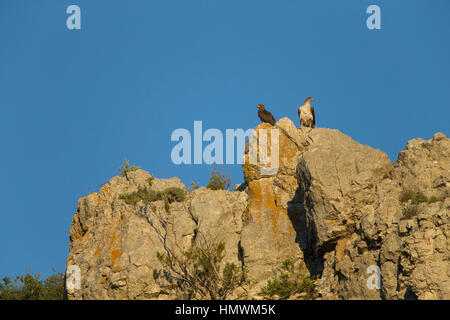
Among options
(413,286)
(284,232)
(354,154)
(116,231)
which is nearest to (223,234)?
(284,232)

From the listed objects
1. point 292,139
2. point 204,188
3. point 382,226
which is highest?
point 292,139

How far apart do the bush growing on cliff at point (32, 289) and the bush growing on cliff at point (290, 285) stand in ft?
37.8

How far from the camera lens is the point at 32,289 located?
103ft

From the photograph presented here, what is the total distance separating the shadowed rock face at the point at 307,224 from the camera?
2103cm

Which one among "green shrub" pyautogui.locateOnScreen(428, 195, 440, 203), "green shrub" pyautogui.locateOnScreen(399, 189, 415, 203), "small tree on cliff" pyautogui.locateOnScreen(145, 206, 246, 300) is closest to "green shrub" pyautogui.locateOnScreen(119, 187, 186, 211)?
"small tree on cliff" pyautogui.locateOnScreen(145, 206, 246, 300)

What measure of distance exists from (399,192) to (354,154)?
2.50 m

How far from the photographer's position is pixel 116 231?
2817 centimetres

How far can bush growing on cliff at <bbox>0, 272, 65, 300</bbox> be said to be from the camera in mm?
30797

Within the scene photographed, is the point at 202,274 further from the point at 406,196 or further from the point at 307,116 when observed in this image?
the point at 307,116

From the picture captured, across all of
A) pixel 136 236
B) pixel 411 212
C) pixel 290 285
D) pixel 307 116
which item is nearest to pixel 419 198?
pixel 411 212

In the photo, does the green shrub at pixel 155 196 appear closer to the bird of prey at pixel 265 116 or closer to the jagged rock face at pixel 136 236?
the jagged rock face at pixel 136 236

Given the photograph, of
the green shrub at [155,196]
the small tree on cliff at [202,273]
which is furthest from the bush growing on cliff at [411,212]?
the green shrub at [155,196]
